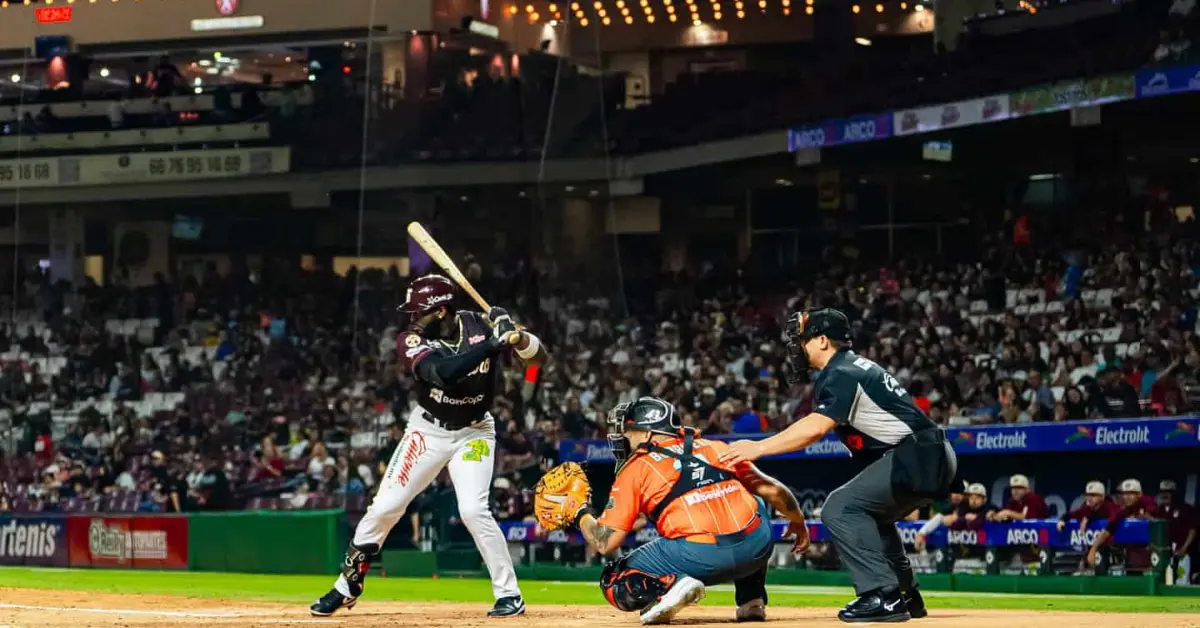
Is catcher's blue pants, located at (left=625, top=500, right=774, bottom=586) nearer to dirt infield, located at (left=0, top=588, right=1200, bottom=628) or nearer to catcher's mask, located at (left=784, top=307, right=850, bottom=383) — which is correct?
dirt infield, located at (left=0, top=588, right=1200, bottom=628)

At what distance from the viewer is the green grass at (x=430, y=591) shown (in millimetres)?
11492

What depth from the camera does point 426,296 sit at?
9531mm

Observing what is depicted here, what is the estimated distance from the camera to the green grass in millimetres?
11492

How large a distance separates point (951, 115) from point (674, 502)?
17.9 metres

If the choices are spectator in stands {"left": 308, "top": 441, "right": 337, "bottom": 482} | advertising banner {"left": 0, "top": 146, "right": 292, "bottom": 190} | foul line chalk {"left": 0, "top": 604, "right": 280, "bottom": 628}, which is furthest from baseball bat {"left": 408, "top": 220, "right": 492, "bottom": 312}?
advertising banner {"left": 0, "top": 146, "right": 292, "bottom": 190}

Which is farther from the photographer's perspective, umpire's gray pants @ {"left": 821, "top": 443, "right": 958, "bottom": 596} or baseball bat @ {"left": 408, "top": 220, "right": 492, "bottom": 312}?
baseball bat @ {"left": 408, "top": 220, "right": 492, "bottom": 312}

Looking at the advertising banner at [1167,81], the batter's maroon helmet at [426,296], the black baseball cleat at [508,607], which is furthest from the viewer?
the advertising banner at [1167,81]

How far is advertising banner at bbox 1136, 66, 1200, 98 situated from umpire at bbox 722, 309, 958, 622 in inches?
603

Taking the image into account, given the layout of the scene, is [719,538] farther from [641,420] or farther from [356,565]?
[356,565]

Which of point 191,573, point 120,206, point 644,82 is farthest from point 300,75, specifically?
point 191,573

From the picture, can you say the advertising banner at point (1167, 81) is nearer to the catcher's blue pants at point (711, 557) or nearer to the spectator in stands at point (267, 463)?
the spectator in stands at point (267, 463)

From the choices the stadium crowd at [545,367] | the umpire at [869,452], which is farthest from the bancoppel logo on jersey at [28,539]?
the umpire at [869,452]

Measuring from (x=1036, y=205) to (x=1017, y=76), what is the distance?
4.56 metres

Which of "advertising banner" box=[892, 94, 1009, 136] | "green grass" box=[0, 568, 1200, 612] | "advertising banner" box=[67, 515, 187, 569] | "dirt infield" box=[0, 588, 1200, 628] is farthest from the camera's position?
"advertising banner" box=[892, 94, 1009, 136]
